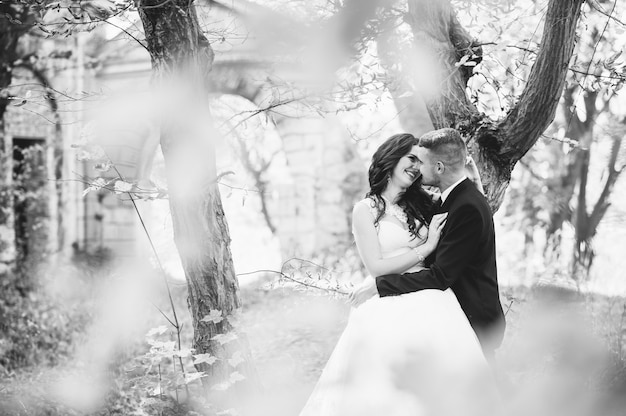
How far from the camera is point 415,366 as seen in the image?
3.26 meters

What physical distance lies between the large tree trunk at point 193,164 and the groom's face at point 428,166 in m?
1.39

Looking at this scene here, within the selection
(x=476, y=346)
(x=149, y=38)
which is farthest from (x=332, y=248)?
(x=476, y=346)

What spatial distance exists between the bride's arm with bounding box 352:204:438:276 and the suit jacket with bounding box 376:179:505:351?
0.05 m

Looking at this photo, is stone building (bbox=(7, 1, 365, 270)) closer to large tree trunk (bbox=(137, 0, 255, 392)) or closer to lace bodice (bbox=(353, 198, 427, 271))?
large tree trunk (bbox=(137, 0, 255, 392))

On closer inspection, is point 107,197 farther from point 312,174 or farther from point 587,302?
point 587,302

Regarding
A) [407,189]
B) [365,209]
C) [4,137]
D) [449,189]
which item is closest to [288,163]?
[4,137]

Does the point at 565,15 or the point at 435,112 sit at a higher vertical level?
the point at 565,15

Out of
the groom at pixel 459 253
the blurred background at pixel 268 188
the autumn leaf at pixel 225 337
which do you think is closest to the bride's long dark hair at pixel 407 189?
the groom at pixel 459 253

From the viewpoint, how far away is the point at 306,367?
6.88 metres

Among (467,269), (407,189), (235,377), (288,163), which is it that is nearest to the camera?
(467,269)

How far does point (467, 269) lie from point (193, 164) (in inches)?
70.9

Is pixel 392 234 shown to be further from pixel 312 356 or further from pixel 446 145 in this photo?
pixel 312 356

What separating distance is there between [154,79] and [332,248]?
6.93 m

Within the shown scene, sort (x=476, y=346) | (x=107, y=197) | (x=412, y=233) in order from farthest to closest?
(x=107, y=197) < (x=412, y=233) < (x=476, y=346)
